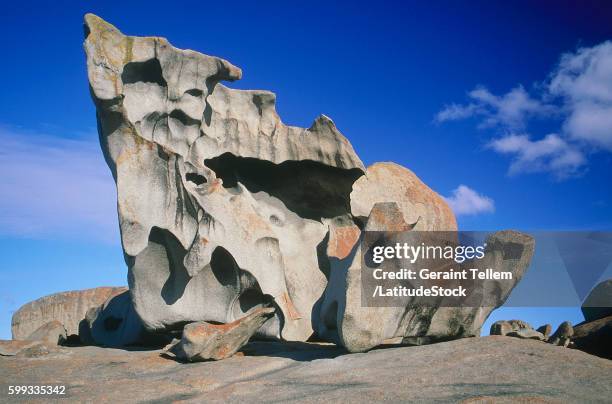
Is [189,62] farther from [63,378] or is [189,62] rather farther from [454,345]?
[454,345]

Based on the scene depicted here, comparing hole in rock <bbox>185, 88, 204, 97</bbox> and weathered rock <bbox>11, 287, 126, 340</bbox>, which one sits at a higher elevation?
hole in rock <bbox>185, 88, 204, 97</bbox>

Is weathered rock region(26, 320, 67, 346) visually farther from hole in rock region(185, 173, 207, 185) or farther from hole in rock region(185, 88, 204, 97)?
hole in rock region(185, 88, 204, 97)

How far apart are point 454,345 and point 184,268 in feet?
21.2

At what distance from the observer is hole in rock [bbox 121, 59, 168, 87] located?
13297 mm

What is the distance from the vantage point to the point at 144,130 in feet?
44.7

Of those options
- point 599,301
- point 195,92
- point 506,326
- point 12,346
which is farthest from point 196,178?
point 599,301

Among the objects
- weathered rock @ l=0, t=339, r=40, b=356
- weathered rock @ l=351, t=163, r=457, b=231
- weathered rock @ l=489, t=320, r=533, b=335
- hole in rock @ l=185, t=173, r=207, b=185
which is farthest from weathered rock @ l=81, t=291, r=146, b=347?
weathered rock @ l=489, t=320, r=533, b=335

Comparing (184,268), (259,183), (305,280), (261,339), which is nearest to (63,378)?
(184,268)

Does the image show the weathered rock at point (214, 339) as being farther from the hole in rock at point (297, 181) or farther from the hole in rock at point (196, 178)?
the hole in rock at point (297, 181)

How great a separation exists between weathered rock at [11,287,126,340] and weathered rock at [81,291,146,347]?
2.19 meters

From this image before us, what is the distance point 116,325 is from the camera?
639 inches

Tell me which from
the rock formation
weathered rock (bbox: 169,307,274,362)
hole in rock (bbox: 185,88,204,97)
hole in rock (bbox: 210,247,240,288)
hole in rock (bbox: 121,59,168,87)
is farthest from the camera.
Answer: hole in rock (bbox: 185,88,204,97)

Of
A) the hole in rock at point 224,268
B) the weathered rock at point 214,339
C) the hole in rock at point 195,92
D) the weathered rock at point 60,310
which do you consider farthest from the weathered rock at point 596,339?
the weathered rock at point 60,310

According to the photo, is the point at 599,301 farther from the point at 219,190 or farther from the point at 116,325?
the point at 116,325
